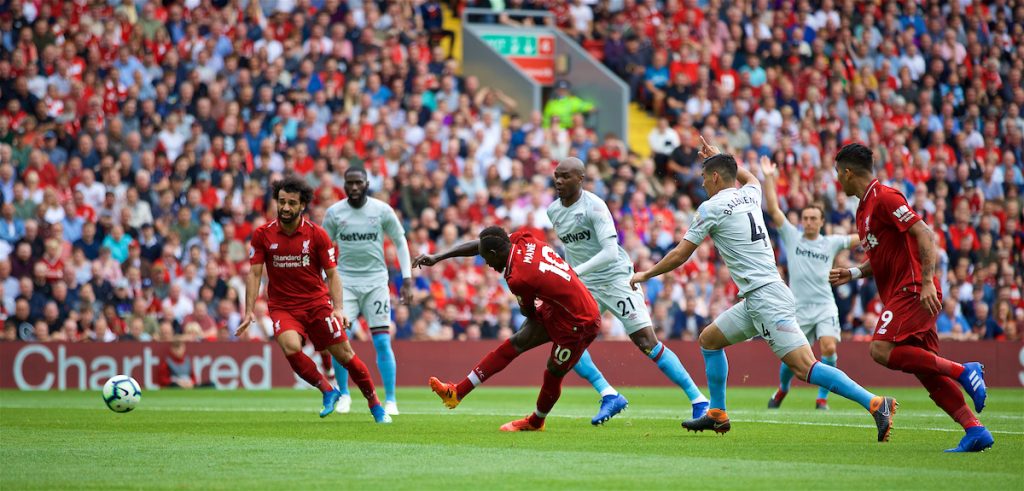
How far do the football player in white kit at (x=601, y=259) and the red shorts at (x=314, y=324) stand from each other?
2399 millimetres

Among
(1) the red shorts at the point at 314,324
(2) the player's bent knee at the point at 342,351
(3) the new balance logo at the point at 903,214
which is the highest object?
(3) the new balance logo at the point at 903,214

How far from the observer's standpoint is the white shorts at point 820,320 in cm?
1808

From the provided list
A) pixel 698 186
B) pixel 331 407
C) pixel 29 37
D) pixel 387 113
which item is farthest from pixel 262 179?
pixel 331 407

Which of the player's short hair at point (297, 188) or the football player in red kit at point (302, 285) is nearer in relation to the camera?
the player's short hair at point (297, 188)

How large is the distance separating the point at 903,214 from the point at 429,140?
1688cm

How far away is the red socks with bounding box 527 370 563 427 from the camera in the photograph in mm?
12438

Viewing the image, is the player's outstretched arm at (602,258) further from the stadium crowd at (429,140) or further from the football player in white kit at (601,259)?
the stadium crowd at (429,140)

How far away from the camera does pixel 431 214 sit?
24.9 m

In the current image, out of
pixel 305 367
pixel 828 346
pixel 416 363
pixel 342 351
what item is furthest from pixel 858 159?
pixel 416 363

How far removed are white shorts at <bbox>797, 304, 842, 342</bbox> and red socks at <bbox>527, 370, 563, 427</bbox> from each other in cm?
647

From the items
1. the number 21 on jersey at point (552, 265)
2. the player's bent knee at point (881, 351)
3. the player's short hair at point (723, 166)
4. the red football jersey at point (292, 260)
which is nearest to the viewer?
the player's bent knee at point (881, 351)

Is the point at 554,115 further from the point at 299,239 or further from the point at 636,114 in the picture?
the point at 299,239

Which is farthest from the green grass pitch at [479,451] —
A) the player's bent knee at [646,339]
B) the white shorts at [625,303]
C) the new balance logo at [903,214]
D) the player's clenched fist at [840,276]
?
the new balance logo at [903,214]

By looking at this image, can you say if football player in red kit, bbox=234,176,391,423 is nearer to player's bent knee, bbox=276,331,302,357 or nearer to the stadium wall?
player's bent knee, bbox=276,331,302,357
